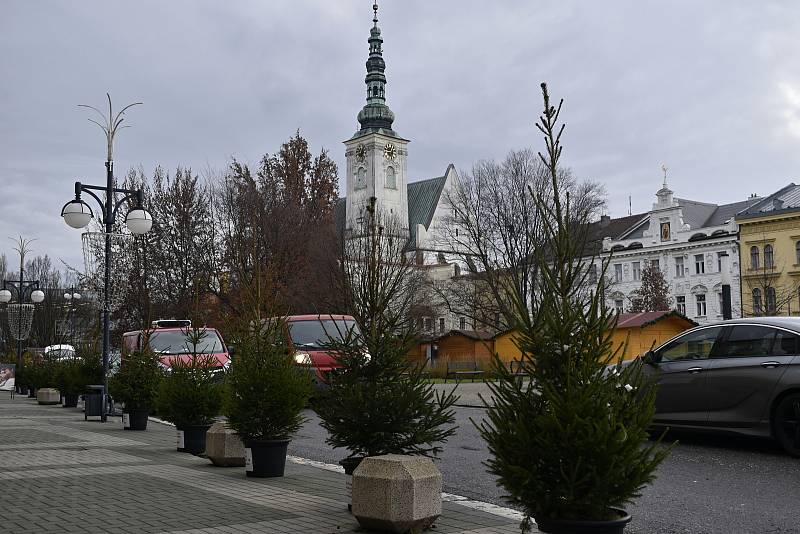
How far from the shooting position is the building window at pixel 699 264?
7175 cm

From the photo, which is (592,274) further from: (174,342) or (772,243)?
(772,243)

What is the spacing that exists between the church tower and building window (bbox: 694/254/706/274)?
3850cm

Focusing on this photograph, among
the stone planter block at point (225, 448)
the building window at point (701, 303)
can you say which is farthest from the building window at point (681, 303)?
the stone planter block at point (225, 448)

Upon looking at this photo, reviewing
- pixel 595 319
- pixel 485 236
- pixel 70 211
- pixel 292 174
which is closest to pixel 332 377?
pixel 595 319

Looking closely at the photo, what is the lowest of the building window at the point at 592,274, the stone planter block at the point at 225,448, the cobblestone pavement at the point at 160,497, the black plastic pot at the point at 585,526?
the cobblestone pavement at the point at 160,497

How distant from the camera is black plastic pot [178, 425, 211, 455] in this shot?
12.1 metres

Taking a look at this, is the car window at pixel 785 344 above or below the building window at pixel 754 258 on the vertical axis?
below

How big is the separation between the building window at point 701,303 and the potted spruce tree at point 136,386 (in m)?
63.3

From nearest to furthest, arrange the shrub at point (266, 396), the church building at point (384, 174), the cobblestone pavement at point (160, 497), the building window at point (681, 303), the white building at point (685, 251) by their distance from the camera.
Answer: the cobblestone pavement at point (160, 497) < the shrub at point (266, 396) < the white building at point (685, 251) < the building window at point (681, 303) < the church building at point (384, 174)

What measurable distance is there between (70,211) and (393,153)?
89.7m

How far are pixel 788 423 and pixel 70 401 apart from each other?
818 inches

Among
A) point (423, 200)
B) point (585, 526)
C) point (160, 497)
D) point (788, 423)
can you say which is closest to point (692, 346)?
point (788, 423)

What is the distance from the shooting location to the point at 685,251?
73.2 meters

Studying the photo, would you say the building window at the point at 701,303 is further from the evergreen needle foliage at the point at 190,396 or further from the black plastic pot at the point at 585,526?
the black plastic pot at the point at 585,526
